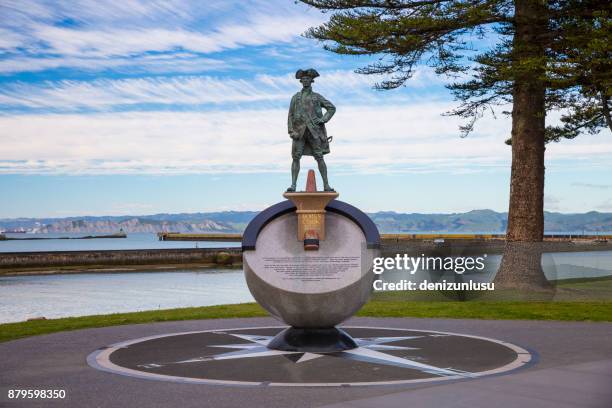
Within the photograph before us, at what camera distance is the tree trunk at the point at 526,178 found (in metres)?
23.8

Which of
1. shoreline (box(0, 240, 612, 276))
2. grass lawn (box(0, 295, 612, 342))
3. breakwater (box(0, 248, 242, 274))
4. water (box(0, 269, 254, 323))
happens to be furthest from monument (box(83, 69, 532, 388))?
breakwater (box(0, 248, 242, 274))

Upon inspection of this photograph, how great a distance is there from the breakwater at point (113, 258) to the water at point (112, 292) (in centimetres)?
772

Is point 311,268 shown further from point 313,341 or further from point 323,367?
point 323,367

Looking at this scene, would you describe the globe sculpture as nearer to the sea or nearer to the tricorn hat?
the tricorn hat

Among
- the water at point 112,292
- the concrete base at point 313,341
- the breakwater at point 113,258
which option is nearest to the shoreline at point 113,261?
the breakwater at point 113,258

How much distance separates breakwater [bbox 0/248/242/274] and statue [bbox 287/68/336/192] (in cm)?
6361

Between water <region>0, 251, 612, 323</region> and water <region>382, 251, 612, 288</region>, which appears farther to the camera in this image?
water <region>0, 251, 612, 323</region>

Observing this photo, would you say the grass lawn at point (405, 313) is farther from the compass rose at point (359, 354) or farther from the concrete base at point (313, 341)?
the concrete base at point (313, 341)

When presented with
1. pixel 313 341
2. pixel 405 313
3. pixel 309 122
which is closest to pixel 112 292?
pixel 405 313

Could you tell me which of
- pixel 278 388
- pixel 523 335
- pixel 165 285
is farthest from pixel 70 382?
pixel 165 285

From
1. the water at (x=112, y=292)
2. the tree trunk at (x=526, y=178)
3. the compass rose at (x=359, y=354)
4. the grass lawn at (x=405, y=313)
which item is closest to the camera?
the compass rose at (x=359, y=354)

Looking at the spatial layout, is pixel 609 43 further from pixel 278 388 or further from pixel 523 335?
pixel 278 388

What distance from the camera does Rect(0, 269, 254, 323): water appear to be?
126 feet

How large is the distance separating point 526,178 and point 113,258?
63299mm
